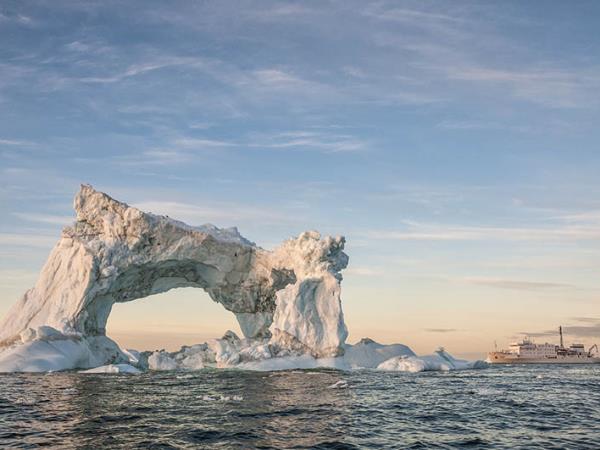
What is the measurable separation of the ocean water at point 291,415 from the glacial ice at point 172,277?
39.3 ft

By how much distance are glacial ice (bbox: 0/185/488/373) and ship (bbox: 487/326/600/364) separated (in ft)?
236

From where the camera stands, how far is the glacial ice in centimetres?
4275

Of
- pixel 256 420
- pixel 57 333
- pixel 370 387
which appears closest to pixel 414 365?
pixel 370 387

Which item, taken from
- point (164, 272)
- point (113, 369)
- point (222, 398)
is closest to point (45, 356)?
point (113, 369)

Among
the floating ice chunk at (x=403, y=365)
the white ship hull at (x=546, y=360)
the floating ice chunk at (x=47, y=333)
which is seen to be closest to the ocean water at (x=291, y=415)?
the floating ice chunk at (x=47, y=333)

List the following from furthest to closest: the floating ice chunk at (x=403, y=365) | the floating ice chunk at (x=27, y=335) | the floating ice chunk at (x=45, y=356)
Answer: the floating ice chunk at (x=403, y=365), the floating ice chunk at (x=27, y=335), the floating ice chunk at (x=45, y=356)

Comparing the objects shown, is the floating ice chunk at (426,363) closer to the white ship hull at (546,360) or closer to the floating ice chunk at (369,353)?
the floating ice chunk at (369,353)

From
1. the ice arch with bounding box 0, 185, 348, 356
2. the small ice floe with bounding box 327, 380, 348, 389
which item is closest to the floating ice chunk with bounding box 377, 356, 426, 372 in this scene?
the ice arch with bounding box 0, 185, 348, 356

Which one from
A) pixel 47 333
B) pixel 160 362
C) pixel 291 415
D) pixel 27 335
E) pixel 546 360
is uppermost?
pixel 47 333

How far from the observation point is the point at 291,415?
64.0ft

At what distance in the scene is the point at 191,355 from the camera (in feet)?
160

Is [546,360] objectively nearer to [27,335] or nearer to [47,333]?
[47,333]

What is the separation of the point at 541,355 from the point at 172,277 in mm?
88778

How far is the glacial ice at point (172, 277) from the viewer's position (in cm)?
4275
